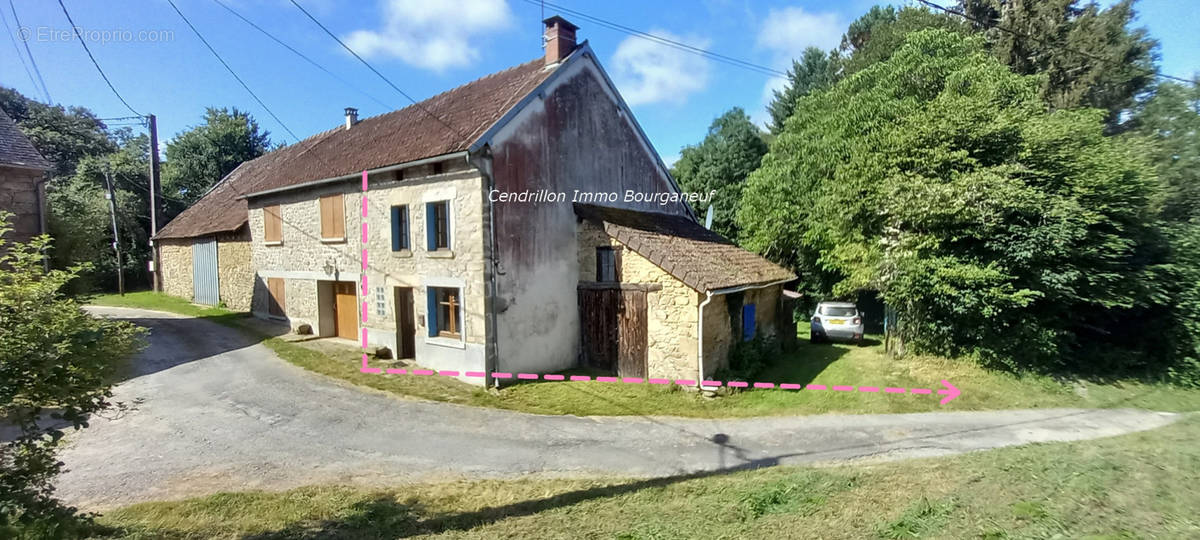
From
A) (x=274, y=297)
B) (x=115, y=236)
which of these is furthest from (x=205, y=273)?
(x=115, y=236)

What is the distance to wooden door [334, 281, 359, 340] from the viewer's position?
1519cm

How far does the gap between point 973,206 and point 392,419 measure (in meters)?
14.2

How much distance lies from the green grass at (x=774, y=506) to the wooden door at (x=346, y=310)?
9.72m

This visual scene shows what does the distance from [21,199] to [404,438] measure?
1246 cm

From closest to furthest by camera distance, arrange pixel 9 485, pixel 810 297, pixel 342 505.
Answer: pixel 9 485 → pixel 342 505 → pixel 810 297

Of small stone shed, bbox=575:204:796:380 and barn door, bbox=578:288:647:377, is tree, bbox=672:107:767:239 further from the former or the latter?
barn door, bbox=578:288:647:377

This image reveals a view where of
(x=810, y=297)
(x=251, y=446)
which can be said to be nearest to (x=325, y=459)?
(x=251, y=446)

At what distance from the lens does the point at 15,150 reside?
1205cm

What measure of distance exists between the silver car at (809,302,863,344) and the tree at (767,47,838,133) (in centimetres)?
1938

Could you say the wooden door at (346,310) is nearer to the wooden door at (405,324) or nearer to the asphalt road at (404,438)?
the wooden door at (405,324)

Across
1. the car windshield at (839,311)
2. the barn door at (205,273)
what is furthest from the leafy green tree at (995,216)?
the barn door at (205,273)

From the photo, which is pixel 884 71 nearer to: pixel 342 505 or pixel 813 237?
pixel 813 237

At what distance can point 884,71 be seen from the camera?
645 inches

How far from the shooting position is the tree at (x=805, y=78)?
105 ft
